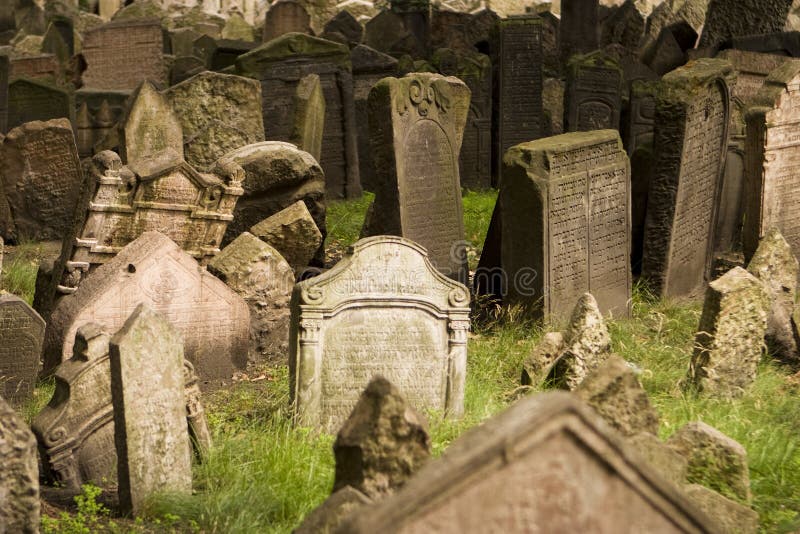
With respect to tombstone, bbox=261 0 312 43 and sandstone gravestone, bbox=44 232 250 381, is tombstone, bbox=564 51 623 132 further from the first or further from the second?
tombstone, bbox=261 0 312 43

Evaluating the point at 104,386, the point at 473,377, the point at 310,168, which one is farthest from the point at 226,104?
the point at 104,386

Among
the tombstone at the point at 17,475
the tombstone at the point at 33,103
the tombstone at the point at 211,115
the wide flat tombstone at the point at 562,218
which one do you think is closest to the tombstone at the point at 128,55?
the tombstone at the point at 33,103

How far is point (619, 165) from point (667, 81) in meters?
0.88

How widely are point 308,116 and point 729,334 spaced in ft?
20.0

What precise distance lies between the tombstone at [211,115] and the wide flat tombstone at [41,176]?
1.05 m

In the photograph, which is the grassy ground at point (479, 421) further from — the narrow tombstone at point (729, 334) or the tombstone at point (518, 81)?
the tombstone at point (518, 81)

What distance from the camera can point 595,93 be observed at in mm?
14328

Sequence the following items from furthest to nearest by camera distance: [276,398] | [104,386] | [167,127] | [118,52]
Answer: [118,52], [167,127], [276,398], [104,386]

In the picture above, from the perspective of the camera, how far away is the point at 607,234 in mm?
9031

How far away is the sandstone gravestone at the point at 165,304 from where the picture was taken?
289 inches

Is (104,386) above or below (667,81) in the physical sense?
below

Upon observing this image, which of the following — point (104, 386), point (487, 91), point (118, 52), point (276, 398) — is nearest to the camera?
point (104, 386)

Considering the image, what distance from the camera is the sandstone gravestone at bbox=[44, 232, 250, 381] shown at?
733cm

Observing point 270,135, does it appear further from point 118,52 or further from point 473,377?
point 473,377
